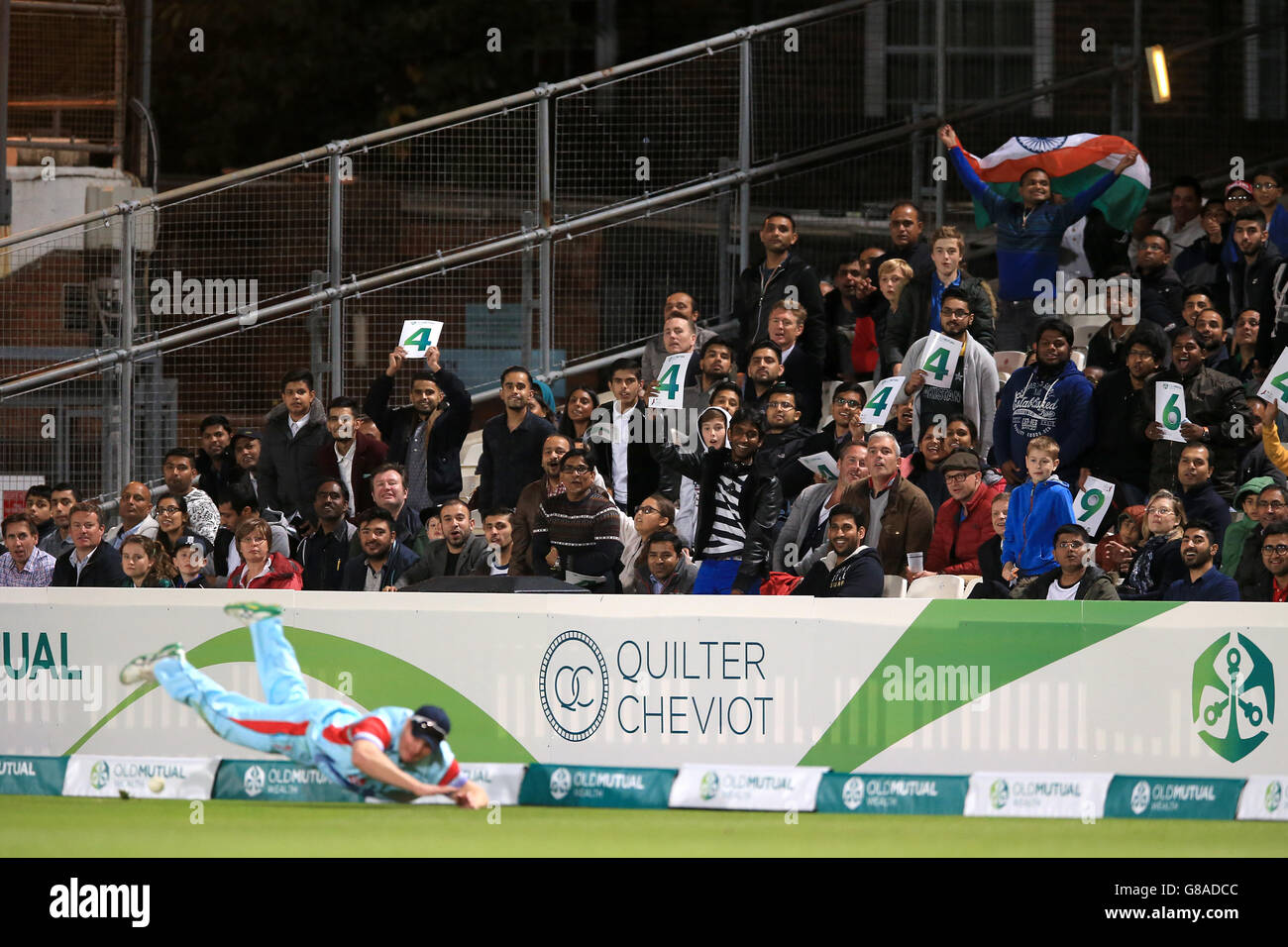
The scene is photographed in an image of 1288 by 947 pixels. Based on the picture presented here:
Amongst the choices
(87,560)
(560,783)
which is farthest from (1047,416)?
(87,560)

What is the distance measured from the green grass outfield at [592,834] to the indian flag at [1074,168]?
19.5 ft

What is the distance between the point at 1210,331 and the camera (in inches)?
505

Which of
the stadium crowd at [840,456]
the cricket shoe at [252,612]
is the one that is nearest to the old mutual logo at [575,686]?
the stadium crowd at [840,456]

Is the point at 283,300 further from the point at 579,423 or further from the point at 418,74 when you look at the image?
the point at 418,74

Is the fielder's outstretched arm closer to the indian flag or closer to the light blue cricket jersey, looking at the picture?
the light blue cricket jersey

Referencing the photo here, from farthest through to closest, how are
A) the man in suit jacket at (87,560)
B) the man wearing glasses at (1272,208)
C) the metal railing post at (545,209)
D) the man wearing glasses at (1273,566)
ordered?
the metal railing post at (545,209) → the man wearing glasses at (1272,208) → the man in suit jacket at (87,560) → the man wearing glasses at (1273,566)

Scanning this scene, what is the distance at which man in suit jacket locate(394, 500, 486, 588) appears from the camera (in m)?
12.0

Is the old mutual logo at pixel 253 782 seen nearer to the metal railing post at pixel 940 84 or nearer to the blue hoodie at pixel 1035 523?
the blue hoodie at pixel 1035 523

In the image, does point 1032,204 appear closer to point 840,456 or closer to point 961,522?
point 840,456

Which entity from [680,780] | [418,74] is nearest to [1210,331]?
[680,780]

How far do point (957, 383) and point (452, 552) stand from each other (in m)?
3.64

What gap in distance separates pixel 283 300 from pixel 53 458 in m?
2.01

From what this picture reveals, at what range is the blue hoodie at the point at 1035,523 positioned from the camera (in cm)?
1127

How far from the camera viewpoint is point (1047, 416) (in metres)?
12.6
